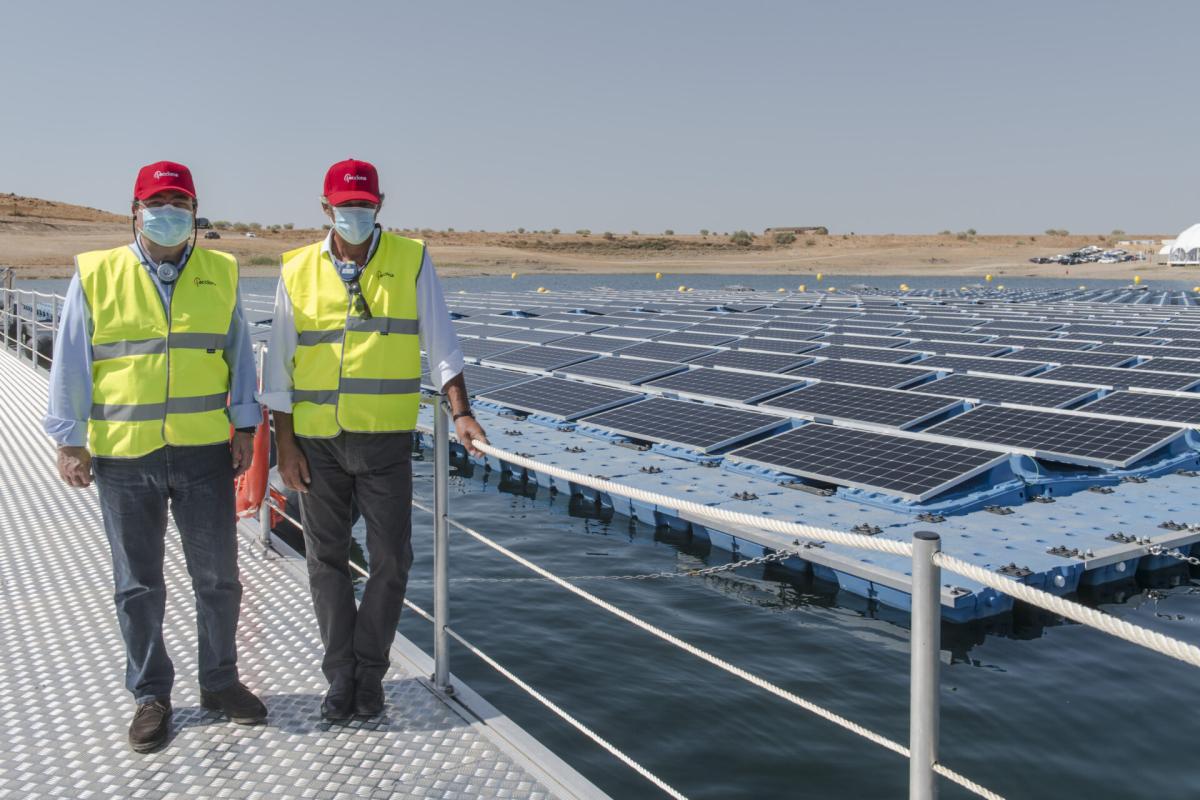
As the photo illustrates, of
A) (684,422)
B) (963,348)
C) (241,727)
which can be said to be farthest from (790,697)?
(963,348)

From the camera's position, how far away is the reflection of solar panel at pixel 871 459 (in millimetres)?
10508

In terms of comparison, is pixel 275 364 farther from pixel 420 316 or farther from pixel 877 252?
pixel 877 252

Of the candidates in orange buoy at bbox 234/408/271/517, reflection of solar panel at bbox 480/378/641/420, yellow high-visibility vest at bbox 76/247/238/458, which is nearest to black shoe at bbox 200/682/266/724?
yellow high-visibility vest at bbox 76/247/238/458

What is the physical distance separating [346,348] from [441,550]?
3.44ft

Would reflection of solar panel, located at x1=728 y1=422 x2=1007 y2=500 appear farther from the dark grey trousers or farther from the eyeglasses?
the eyeglasses

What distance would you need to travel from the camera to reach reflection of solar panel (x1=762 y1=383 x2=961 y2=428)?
13.6 meters

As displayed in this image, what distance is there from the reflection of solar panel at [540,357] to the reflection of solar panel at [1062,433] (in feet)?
28.2

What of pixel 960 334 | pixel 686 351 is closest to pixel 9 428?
pixel 686 351

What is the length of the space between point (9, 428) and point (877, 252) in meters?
122

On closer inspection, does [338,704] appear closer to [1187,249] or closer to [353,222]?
[353,222]

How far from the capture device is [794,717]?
691cm

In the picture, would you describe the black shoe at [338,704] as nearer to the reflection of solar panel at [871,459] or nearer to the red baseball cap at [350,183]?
the red baseball cap at [350,183]

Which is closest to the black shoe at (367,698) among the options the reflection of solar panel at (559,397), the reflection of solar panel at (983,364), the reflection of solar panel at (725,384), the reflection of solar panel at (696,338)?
the reflection of solar panel at (559,397)

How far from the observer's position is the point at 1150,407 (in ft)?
45.5
